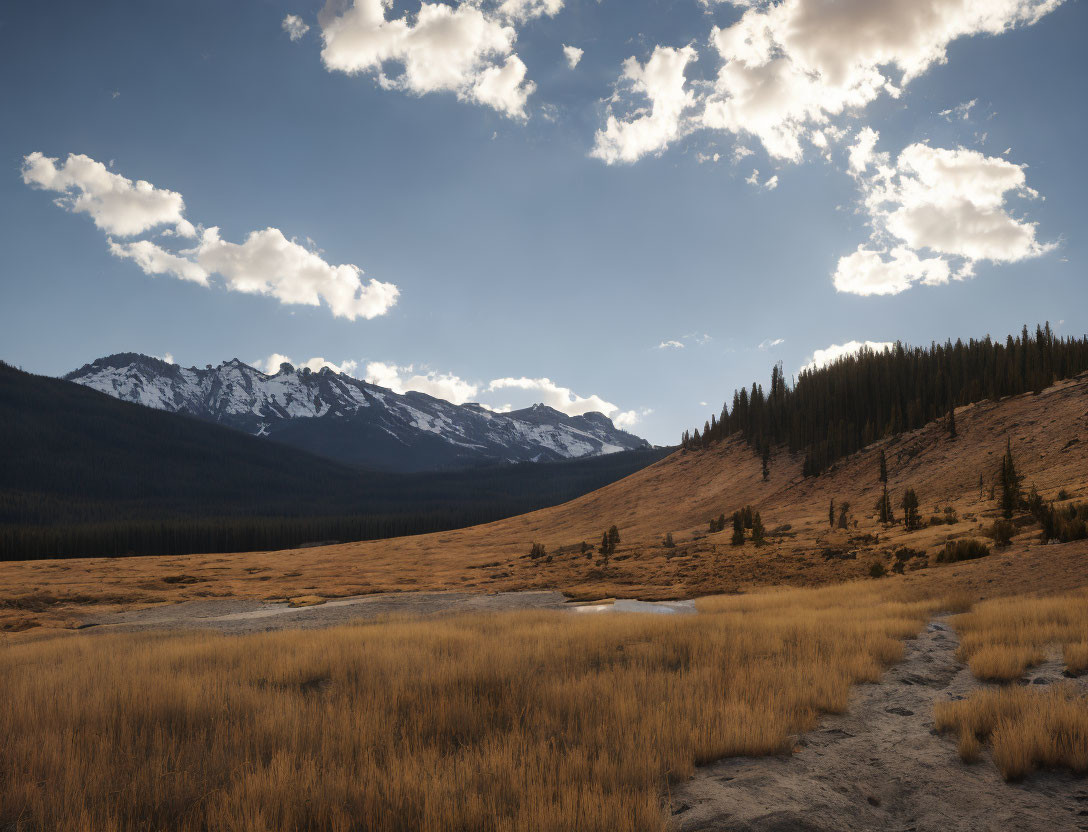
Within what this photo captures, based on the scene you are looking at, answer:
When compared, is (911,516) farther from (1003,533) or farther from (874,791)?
(874,791)

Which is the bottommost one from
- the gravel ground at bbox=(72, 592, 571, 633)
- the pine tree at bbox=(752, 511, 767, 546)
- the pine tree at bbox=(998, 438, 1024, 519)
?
the gravel ground at bbox=(72, 592, 571, 633)

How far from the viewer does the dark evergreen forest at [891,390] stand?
46.9m

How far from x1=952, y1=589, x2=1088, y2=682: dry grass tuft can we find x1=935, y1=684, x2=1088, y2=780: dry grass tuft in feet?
5.01

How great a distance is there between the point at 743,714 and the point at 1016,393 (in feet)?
163

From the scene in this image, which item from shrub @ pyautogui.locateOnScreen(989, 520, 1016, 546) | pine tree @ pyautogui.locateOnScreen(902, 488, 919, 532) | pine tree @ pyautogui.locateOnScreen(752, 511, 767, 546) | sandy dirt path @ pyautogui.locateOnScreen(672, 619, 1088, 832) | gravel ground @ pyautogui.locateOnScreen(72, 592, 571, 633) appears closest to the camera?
sandy dirt path @ pyautogui.locateOnScreen(672, 619, 1088, 832)

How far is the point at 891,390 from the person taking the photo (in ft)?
189

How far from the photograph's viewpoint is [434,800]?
4.93 meters

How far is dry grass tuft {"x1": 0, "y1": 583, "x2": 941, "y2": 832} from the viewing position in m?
5.05

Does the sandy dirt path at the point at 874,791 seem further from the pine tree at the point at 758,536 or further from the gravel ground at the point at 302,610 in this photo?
the pine tree at the point at 758,536

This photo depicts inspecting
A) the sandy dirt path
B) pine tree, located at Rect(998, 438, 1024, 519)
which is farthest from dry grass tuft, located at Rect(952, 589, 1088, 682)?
pine tree, located at Rect(998, 438, 1024, 519)

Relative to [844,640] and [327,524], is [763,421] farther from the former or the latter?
[327,524]

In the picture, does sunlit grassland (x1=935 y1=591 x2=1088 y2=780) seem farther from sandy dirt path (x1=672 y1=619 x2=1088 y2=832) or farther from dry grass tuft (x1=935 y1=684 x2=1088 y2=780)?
sandy dirt path (x1=672 y1=619 x2=1088 y2=832)

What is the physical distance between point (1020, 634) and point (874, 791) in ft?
22.3

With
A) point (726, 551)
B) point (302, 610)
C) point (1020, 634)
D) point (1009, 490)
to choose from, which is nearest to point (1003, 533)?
point (1009, 490)
